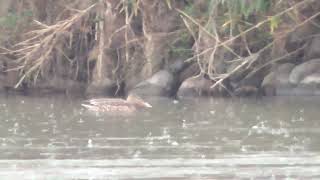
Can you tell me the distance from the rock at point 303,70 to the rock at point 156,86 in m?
3.00

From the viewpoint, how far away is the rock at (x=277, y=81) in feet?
81.7

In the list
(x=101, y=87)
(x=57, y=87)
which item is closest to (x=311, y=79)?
(x=101, y=87)

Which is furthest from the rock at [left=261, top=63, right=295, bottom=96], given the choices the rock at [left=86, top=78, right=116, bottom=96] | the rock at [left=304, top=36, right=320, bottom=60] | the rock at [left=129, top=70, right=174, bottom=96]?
the rock at [left=86, top=78, right=116, bottom=96]

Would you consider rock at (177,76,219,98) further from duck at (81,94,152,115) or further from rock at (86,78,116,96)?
duck at (81,94,152,115)

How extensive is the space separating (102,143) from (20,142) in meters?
1.18

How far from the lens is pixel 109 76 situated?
87.2 feet

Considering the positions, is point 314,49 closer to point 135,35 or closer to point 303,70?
point 303,70

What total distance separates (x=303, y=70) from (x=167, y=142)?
1042 centimetres

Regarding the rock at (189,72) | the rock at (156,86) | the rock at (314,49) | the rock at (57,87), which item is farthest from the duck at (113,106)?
the rock at (314,49)

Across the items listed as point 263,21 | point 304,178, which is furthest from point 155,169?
point 263,21

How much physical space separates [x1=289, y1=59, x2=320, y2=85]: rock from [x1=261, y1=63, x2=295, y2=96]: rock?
7.4 inches

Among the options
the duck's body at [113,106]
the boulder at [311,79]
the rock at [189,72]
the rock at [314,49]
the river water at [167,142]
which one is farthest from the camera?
the rock at [189,72]

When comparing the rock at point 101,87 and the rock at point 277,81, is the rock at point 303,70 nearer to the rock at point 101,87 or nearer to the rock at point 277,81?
the rock at point 277,81

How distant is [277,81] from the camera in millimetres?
25172
